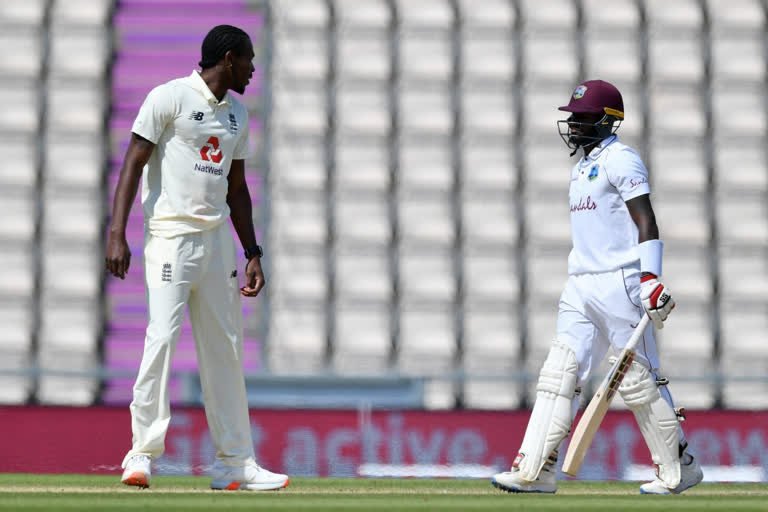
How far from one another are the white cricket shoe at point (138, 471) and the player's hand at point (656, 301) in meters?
1.92

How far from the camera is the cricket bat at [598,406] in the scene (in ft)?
16.6

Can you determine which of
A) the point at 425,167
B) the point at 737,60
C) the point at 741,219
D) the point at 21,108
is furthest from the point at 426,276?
the point at 21,108

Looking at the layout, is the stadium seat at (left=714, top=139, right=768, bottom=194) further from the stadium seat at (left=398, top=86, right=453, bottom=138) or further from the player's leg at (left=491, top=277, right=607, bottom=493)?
the player's leg at (left=491, top=277, right=607, bottom=493)

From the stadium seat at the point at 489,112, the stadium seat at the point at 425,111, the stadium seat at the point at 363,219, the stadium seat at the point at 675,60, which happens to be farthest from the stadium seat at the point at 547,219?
the stadium seat at the point at 675,60

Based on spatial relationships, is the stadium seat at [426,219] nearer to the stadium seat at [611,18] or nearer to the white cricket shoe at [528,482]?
the stadium seat at [611,18]

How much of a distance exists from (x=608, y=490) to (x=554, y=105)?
5.02 metres

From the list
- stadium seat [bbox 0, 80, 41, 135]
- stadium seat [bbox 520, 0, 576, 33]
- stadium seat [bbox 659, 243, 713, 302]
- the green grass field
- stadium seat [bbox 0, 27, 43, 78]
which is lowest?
the green grass field

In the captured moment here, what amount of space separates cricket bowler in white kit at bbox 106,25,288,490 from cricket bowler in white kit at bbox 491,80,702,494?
1.03 m

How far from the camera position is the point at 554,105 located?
9867 mm

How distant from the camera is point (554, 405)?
5.11 meters

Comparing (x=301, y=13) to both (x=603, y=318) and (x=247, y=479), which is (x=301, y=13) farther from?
(x=247, y=479)

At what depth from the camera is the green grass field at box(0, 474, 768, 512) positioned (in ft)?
13.6

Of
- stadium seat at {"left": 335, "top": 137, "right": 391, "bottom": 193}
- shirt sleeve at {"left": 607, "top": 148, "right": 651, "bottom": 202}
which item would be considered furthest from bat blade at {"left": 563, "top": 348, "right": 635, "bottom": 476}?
stadium seat at {"left": 335, "top": 137, "right": 391, "bottom": 193}

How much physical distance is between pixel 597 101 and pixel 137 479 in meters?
2.36
